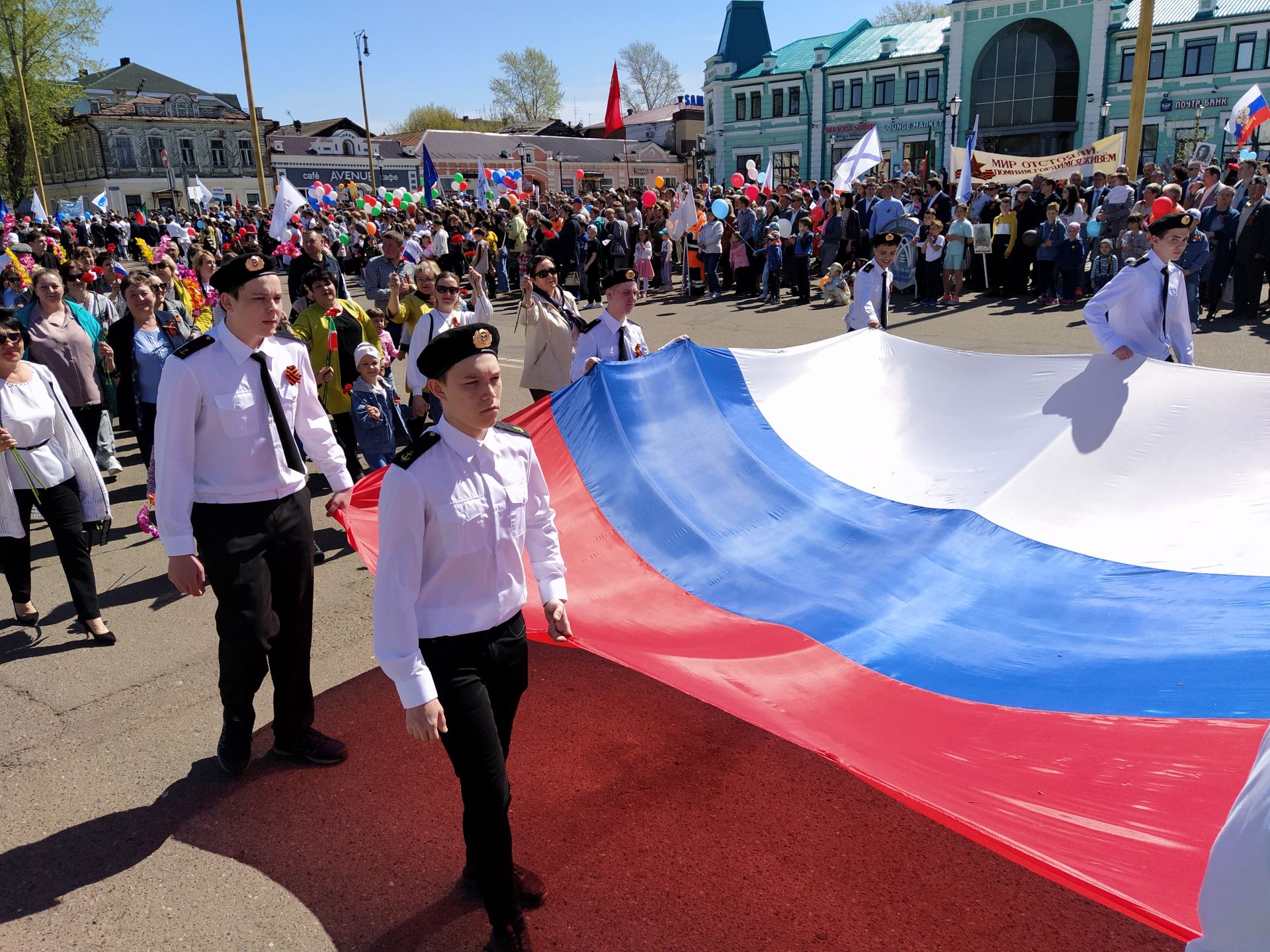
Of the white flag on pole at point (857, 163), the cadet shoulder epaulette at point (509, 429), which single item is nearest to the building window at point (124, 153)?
the white flag on pole at point (857, 163)

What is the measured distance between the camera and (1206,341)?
1309 cm

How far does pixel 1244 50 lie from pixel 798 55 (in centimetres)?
2653

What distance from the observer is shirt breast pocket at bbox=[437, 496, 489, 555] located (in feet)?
9.31

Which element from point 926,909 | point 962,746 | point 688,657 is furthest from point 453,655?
point 926,909

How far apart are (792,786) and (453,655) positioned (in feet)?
6.47

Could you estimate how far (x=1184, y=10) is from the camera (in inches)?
1818

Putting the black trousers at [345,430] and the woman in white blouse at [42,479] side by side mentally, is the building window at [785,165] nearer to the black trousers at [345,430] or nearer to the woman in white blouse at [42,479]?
the black trousers at [345,430]

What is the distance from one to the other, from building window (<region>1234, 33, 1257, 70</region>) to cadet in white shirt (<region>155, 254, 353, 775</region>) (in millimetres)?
54518

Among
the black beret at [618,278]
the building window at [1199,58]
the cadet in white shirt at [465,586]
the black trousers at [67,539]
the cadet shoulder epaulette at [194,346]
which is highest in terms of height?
the building window at [1199,58]

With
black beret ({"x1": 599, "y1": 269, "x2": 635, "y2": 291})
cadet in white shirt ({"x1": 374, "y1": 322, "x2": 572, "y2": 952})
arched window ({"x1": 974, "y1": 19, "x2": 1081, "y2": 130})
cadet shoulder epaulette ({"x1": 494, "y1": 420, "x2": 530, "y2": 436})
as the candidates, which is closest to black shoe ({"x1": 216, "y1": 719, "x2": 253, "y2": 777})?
cadet in white shirt ({"x1": 374, "y1": 322, "x2": 572, "y2": 952})

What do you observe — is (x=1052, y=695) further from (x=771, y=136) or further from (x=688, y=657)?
(x=771, y=136)

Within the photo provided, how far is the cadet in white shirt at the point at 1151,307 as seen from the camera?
20.3ft

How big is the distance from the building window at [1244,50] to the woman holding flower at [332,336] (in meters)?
52.0

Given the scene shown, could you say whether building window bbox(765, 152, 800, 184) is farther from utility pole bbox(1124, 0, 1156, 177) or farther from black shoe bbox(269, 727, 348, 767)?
black shoe bbox(269, 727, 348, 767)
